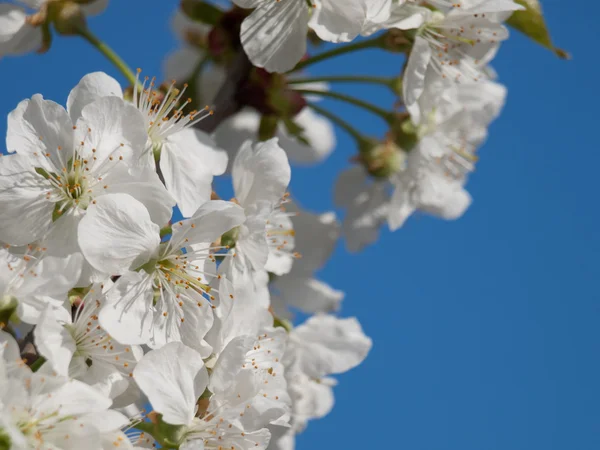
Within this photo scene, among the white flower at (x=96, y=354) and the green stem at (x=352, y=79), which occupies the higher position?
the green stem at (x=352, y=79)

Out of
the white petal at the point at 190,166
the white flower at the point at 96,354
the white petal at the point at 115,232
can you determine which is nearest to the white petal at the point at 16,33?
the white petal at the point at 190,166

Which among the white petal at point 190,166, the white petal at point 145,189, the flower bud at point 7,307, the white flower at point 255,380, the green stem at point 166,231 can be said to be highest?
the white petal at point 145,189

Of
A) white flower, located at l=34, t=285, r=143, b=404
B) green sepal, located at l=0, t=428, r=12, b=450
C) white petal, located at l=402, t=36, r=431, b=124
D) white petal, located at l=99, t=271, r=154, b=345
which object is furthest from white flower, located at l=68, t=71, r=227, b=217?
green sepal, located at l=0, t=428, r=12, b=450

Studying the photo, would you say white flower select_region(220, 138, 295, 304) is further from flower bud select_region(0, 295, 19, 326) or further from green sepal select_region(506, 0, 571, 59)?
green sepal select_region(506, 0, 571, 59)

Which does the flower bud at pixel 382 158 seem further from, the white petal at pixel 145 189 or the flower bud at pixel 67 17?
the white petal at pixel 145 189

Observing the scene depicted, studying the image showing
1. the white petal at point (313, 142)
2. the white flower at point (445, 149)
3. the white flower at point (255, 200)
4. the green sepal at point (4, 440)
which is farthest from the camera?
the white petal at point (313, 142)

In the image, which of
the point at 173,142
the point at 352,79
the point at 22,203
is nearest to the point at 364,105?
the point at 352,79

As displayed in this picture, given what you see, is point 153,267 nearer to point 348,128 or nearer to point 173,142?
point 173,142
